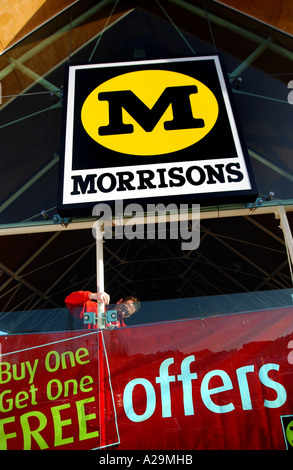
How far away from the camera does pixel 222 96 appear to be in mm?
4047

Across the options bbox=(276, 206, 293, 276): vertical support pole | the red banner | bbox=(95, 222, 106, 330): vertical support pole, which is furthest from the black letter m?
the red banner

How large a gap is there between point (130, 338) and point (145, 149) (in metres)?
1.96

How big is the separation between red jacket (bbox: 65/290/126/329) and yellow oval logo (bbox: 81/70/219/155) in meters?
1.56

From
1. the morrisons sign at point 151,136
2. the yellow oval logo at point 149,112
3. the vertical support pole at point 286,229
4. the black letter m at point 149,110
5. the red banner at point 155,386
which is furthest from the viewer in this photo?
the black letter m at point 149,110

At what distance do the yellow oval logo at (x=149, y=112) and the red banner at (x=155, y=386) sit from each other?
6.37 ft

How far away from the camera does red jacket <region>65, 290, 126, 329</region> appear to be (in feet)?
11.5

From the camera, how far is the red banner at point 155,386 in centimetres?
244

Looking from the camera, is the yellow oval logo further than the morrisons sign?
Yes

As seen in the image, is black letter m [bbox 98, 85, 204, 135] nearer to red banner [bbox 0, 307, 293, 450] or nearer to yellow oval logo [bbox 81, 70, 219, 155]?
yellow oval logo [bbox 81, 70, 219, 155]

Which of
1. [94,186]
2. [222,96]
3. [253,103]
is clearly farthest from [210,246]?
[94,186]

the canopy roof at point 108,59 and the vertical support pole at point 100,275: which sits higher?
the canopy roof at point 108,59

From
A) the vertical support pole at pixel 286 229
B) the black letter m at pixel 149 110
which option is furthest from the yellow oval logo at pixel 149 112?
the vertical support pole at pixel 286 229

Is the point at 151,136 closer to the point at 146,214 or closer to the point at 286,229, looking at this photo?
the point at 146,214

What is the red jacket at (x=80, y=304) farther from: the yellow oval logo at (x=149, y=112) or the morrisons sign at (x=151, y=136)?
the yellow oval logo at (x=149, y=112)
